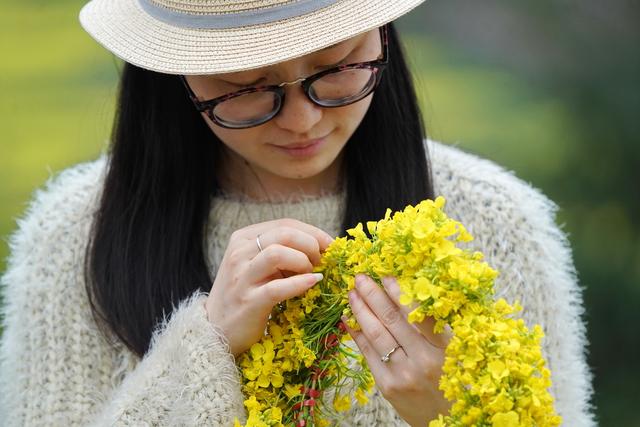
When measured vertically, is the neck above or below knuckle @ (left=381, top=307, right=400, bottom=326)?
below

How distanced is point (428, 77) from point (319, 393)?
3.51 meters

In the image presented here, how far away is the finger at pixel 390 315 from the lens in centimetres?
157

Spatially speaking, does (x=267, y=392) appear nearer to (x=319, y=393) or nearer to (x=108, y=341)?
(x=319, y=393)

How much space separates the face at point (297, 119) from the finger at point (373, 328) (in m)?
0.48

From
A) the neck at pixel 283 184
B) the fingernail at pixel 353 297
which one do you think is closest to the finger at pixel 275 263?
the fingernail at pixel 353 297

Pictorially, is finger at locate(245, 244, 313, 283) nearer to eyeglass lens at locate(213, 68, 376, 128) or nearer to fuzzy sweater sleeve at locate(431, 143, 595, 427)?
eyeglass lens at locate(213, 68, 376, 128)

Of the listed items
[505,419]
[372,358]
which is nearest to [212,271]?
[372,358]

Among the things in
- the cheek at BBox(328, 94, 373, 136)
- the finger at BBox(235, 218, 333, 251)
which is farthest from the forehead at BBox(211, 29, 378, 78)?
the finger at BBox(235, 218, 333, 251)

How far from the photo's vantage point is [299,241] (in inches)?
66.7

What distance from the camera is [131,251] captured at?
2.28m

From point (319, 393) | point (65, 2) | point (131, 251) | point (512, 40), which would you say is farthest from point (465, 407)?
point (65, 2)

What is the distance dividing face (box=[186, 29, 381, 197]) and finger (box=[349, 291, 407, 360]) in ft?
1.58

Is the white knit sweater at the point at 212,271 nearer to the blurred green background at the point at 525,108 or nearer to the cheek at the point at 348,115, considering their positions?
the cheek at the point at 348,115

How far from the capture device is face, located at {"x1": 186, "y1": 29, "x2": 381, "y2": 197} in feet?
6.37
